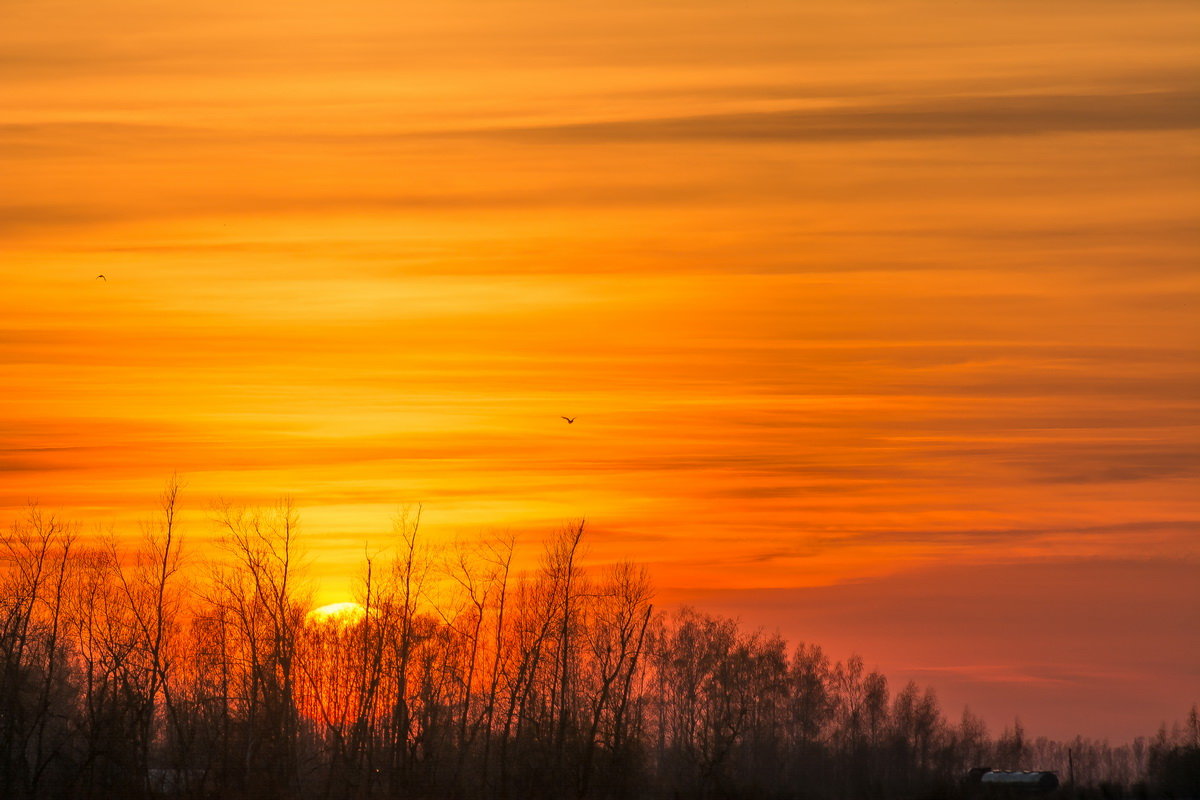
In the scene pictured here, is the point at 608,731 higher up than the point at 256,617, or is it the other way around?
the point at 256,617

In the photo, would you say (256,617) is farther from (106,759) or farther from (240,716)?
(106,759)

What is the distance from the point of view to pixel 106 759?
56.5 meters

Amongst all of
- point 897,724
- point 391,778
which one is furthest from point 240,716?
point 897,724

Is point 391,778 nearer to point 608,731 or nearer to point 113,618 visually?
point 608,731

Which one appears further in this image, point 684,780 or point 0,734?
point 684,780

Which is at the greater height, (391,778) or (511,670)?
(511,670)

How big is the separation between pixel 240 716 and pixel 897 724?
267ft

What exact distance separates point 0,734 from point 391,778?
14961 millimetres

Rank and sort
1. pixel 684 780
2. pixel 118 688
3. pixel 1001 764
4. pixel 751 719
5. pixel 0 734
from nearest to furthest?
pixel 0 734, pixel 118 688, pixel 684 780, pixel 751 719, pixel 1001 764

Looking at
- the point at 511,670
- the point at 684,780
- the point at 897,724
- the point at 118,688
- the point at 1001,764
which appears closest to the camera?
the point at 118,688

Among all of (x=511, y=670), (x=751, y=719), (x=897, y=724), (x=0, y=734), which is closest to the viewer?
(x=0, y=734)

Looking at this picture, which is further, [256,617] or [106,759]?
[256,617]

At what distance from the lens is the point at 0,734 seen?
55781 millimetres

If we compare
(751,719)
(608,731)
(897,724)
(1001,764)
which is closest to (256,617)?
(608,731)
